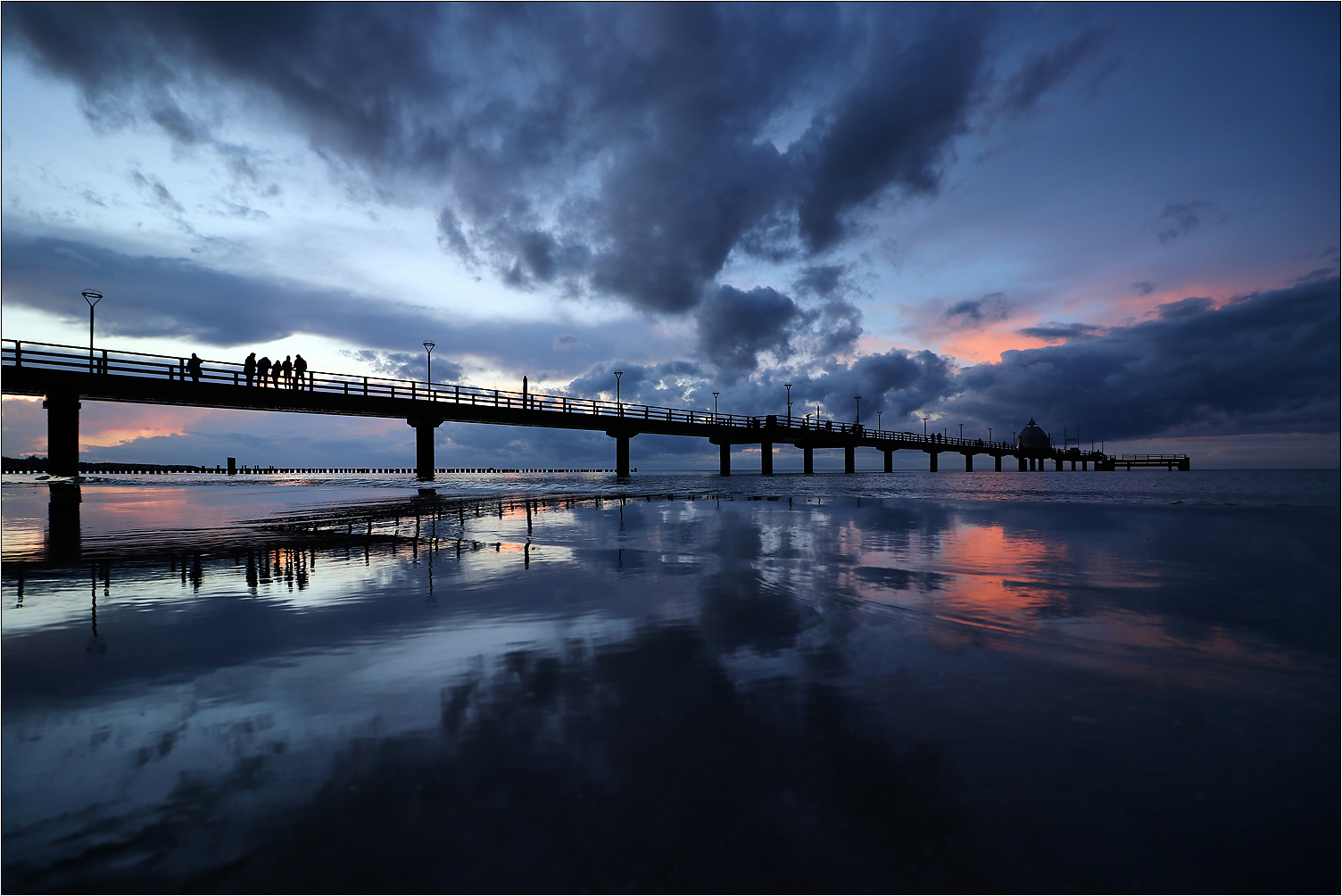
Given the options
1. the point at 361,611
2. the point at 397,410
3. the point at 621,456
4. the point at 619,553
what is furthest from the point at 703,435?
the point at 361,611

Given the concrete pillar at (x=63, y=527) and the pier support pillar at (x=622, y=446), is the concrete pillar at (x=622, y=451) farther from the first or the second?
the concrete pillar at (x=63, y=527)

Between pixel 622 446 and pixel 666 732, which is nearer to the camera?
pixel 666 732

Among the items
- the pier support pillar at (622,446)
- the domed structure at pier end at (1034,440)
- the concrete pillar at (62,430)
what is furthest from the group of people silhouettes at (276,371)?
the domed structure at pier end at (1034,440)

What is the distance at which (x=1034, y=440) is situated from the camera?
17962 cm

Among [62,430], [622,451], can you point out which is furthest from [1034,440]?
[62,430]

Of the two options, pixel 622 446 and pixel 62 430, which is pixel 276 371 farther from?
pixel 622 446

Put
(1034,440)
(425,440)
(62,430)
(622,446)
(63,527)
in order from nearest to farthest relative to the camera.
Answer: (63,527) < (62,430) < (425,440) < (622,446) < (1034,440)

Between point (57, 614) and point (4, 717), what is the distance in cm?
284

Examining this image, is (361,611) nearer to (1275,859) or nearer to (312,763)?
(312,763)

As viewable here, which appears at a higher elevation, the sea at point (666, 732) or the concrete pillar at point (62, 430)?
the concrete pillar at point (62, 430)

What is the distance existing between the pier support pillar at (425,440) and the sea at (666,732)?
35.5 meters

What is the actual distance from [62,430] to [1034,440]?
209 m

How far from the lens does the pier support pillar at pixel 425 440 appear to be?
41250 mm

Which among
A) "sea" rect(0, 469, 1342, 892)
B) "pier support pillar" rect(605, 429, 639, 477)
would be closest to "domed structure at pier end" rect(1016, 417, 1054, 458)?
"pier support pillar" rect(605, 429, 639, 477)
